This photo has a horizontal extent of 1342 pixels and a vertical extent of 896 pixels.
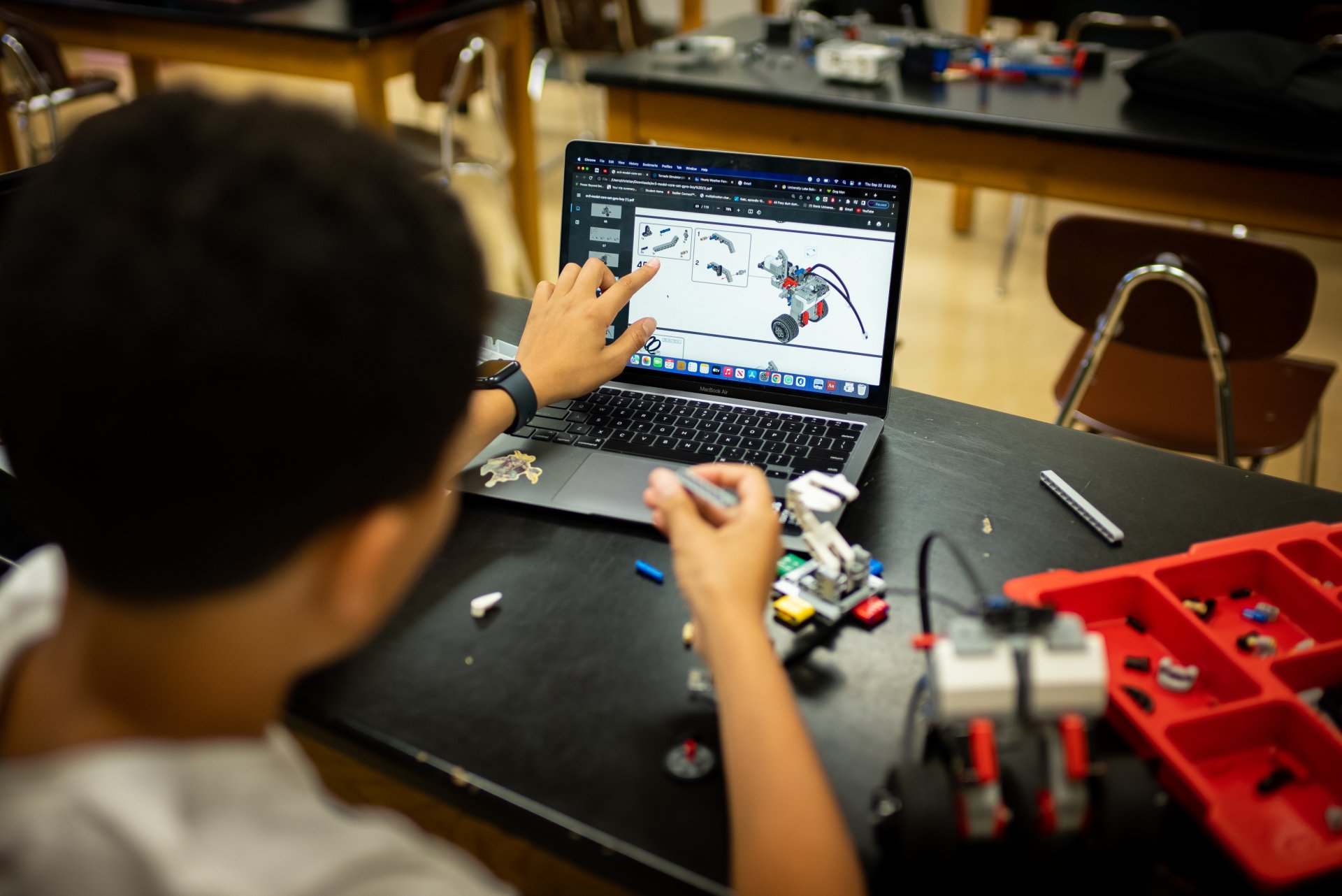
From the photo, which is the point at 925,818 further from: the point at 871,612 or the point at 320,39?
the point at 320,39

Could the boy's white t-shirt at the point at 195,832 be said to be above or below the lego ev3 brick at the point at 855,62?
below

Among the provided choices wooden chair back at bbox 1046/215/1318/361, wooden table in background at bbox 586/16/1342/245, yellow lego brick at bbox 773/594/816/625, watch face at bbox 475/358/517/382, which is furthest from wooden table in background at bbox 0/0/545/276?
yellow lego brick at bbox 773/594/816/625

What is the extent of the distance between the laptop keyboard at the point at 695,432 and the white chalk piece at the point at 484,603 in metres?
0.22

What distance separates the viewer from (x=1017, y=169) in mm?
2082

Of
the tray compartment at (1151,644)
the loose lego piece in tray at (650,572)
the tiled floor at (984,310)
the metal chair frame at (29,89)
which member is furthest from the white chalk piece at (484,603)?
the metal chair frame at (29,89)

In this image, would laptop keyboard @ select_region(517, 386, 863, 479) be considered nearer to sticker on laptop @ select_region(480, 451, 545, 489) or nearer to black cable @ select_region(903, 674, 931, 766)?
sticker on laptop @ select_region(480, 451, 545, 489)

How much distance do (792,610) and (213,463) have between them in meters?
0.47

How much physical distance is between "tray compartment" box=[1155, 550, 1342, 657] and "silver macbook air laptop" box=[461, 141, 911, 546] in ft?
0.98

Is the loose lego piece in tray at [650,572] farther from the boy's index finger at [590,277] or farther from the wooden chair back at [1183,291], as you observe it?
the wooden chair back at [1183,291]

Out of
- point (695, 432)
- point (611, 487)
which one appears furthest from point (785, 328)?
point (611, 487)

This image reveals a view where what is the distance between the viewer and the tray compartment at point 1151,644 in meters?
0.70

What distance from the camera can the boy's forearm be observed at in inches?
22.6

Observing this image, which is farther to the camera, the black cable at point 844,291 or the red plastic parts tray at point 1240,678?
the black cable at point 844,291

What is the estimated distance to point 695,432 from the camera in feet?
3.36
